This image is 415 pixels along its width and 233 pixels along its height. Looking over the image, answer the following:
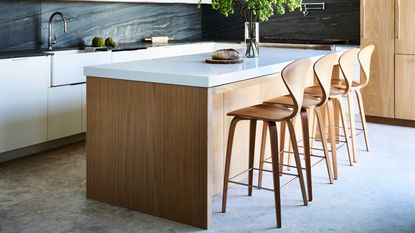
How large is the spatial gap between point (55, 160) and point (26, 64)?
84cm

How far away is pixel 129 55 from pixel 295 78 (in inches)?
111

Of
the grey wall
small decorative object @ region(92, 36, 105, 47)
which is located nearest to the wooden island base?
the grey wall

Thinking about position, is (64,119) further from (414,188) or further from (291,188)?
(414,188)

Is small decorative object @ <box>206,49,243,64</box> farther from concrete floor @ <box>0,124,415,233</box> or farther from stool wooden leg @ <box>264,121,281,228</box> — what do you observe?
concrete floor @ <box>0,124,415,233</box>

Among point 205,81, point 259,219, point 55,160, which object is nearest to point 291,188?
point 259,219

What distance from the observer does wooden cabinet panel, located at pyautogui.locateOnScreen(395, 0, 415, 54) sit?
5.70 m

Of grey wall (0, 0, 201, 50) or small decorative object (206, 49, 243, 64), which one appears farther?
grey wall (0, 0, 201, 50)

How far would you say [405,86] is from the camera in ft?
19.2

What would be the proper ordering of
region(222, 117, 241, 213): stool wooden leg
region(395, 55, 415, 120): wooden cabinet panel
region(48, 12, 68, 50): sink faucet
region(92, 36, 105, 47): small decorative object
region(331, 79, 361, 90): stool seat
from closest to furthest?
region(222, 117, 241, 213): stool wooden leg → region(331, 79, 361, 90): stool seat → region(48, 12, 68, 50): sink faucet → region(92, 36, 105, 47): small decorative object → region(395, 55, 415, 120): wooden cabinet panel

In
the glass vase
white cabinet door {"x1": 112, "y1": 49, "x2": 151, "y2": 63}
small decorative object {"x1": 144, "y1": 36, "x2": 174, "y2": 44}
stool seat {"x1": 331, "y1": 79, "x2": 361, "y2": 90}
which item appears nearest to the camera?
the glass vase

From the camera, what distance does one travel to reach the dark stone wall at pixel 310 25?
6.70 meters

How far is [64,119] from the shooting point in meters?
4.87

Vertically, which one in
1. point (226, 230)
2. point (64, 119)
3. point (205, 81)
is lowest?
point (226, 230)

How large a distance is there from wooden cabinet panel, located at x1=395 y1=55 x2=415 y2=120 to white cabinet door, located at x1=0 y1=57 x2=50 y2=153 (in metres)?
3.69
